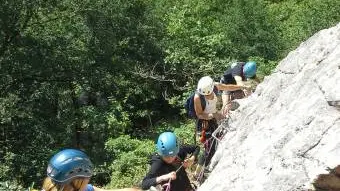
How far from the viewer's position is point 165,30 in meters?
22.4

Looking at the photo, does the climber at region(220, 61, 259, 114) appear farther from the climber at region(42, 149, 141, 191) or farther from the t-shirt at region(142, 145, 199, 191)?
the climber at region(42, 149, 141, 191)

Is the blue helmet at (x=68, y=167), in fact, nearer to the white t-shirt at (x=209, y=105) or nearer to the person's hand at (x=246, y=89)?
the white t-shirt at (x=209, y=105)

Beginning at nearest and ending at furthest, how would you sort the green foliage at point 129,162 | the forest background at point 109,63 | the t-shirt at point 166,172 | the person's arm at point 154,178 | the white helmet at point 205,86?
the person's arm at point 154,178
the t-shirt at point 166,172
the white helmet at point 205,86
the green foliage at point 129,162
the forest background at point 109,63

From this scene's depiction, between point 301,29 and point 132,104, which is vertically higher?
point 301,29

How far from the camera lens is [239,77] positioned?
871cm

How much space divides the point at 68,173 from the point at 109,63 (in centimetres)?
1711

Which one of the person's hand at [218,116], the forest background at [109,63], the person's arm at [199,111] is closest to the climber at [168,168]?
the person's arm at [199,111]

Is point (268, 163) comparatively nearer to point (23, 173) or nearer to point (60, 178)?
point (60, 178)

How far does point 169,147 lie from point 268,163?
118 centimetres

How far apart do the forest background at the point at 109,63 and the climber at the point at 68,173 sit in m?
10.9

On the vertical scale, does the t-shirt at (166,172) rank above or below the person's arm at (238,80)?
below

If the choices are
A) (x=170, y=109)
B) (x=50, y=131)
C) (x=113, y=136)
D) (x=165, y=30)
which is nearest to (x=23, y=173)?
(x=50, y=131)

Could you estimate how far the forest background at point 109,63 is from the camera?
57.3ft

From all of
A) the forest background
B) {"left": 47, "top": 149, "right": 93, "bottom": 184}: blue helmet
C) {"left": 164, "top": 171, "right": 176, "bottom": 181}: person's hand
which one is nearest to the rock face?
{"left": 164, "top": 171, "right": 176, "bottom": 181}: person's hand
